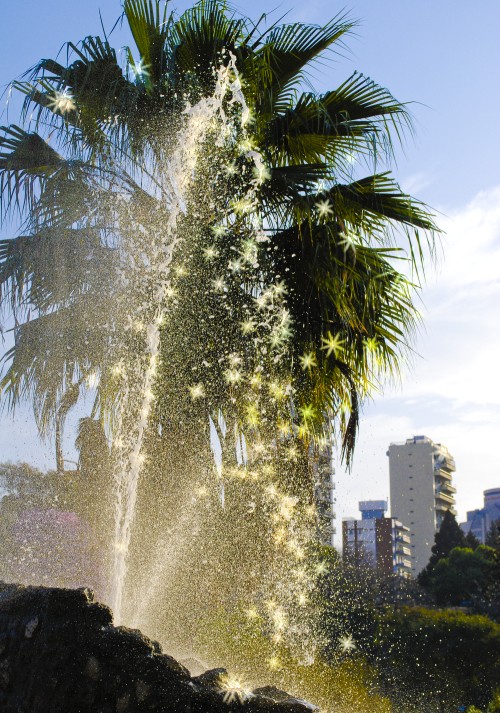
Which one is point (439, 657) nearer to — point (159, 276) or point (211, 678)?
point (159, 276)

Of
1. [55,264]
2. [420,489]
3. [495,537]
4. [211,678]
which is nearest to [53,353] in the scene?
[55,264]

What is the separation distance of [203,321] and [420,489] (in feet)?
276

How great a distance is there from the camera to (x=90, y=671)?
10.2ft

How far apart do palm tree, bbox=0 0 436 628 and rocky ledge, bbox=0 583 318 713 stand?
3.41 m

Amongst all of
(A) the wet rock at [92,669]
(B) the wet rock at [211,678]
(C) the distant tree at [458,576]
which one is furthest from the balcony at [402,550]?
(A) the wet rock at [92,669]

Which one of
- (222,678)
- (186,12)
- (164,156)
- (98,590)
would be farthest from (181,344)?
(222,678)

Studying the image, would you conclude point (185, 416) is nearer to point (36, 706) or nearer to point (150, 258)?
point (150, 258)

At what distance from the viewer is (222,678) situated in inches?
129

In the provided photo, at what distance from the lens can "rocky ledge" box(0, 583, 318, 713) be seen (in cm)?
305

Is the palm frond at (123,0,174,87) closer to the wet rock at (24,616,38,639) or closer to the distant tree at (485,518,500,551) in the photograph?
the wet rock at (24,616,38,639)

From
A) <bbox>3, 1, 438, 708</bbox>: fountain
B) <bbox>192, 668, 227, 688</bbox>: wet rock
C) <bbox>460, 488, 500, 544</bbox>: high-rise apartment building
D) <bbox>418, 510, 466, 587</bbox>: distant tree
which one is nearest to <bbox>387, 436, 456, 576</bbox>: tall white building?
<bbox>418, 510, 466, 587</bbox>: distant tree

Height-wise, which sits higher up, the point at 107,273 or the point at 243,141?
the point at 243,141

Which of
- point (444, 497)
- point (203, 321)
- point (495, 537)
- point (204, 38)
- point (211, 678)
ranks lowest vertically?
point (211, 678)

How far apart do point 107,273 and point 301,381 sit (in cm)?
222
